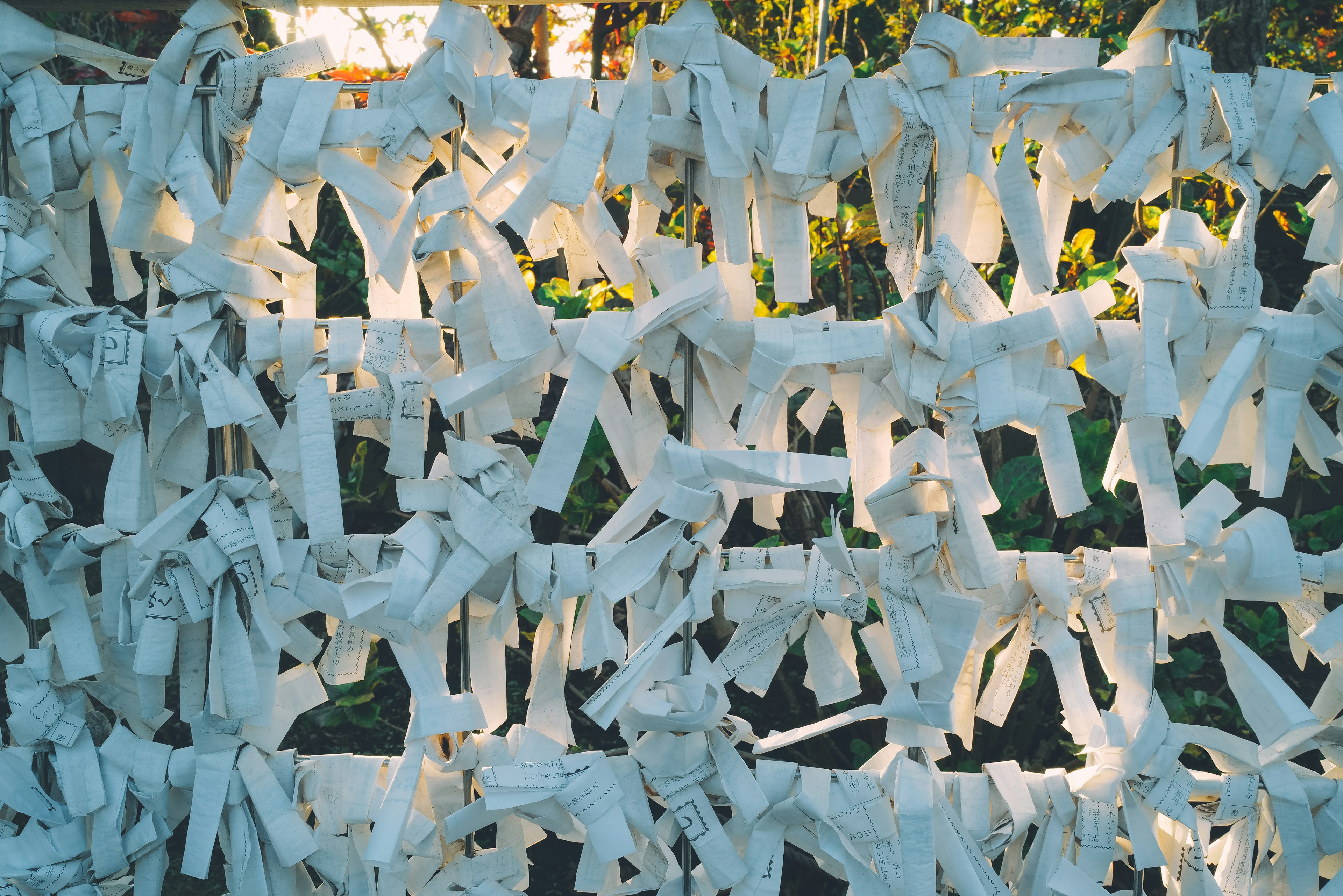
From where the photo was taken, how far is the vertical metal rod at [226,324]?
30.5 inches

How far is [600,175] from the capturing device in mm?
771

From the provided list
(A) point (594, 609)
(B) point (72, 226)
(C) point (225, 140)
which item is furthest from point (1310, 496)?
(B) point (72, 226)

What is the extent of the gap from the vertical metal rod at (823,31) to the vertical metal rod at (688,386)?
72 cm

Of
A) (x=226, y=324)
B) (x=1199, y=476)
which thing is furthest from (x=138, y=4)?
(x=1199, y=476)

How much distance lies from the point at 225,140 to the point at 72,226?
0.17 m

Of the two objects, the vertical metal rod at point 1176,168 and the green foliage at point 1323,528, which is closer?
the vertical metal rod at point 1176,168

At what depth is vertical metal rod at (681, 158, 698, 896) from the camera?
30.1 inches

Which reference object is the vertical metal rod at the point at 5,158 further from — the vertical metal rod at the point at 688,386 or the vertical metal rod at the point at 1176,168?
the vertical metal rod at the point at 1176,168

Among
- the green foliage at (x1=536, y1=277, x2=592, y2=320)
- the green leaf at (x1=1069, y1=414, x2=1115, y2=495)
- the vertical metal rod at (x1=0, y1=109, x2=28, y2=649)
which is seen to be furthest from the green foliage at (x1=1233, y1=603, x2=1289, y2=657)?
the vertical metal rod at (x1=0, y1=109, x2=28, y2=649)

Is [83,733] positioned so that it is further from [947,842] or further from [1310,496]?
[1310,496]

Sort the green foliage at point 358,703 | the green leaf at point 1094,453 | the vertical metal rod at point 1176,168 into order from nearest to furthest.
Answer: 1. the vertical metal rod at point 1176,168
2. the green leaf at point 1094,453
3. the green foliage at point 358,703

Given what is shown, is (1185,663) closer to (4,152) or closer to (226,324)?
(226,324)

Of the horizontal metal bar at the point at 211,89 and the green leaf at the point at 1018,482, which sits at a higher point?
the horizontal metal bar at the point at 211,89

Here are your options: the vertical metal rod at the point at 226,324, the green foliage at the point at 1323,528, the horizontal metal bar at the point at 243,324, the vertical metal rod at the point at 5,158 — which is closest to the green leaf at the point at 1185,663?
the green foliage at the point at 1323,528
